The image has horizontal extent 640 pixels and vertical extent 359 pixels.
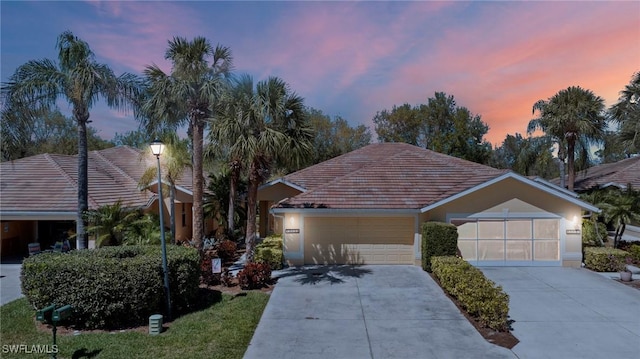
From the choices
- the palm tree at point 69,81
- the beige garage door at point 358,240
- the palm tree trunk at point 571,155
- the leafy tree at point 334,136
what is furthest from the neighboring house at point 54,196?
the palm tree trunk at point 571,155

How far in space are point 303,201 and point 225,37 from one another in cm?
714

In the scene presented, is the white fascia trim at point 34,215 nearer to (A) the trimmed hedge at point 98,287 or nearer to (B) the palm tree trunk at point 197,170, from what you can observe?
(B) the palm tree trunk at point 197,170

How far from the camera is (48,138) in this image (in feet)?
128

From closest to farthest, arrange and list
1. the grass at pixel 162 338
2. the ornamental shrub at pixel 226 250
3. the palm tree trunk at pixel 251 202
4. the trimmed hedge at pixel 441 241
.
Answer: the grass at pixel 162 338 < the palm tree trunk at pixel 251 202 < the trimmed hedge at pixel 441 241 < the ornamental shrub at pixel 226 250

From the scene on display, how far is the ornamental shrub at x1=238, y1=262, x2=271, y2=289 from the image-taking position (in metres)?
11.6

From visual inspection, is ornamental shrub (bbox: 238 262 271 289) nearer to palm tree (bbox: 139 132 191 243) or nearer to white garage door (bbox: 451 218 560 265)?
palm tree (bbox: 139 132 191 243)

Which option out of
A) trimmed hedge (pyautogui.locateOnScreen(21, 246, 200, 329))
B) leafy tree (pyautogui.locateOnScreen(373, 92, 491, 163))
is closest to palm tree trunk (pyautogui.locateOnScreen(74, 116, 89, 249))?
trimmed hedge (pyautogui.locateOnScreen(21, 246, 200, 329))

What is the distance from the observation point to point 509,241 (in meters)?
14.8

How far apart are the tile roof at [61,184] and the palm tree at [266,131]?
812 centimetres

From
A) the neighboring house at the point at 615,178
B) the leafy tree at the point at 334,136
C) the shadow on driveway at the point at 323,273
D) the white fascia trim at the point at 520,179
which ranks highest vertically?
the leafy tree at the point at 334,136

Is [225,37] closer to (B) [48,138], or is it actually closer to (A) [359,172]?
(A) [359,172]

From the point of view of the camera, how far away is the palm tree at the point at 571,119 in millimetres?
20375

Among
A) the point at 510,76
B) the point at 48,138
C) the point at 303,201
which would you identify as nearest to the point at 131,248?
the point at 303,201

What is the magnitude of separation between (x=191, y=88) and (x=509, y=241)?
45.8ft
